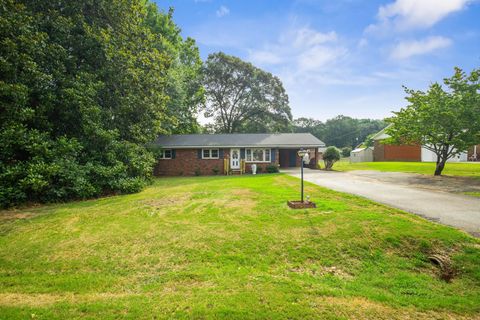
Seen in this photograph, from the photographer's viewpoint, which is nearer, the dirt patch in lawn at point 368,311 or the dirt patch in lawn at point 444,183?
the dirt patch in lawn at point 368,311

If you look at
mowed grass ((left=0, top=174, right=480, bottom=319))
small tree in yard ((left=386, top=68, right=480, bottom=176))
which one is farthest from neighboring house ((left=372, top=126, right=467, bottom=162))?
mowed grass ((left=0, top=174, right=480, bottom=319))

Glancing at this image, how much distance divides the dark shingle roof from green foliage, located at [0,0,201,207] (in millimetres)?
5781

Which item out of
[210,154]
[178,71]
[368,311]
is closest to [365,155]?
[210,154]

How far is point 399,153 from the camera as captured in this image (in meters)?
33.3

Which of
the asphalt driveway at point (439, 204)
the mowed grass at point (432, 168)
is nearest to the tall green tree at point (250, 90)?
the mowed grass at point (432, 168)

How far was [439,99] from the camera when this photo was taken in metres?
15.3

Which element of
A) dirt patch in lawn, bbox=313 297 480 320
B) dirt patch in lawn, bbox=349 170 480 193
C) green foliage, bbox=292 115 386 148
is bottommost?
dirt patch in lawn, bbox=313 297 480 320

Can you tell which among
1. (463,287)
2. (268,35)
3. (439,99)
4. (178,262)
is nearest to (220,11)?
(268,35)

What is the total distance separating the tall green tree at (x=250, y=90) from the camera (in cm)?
3412

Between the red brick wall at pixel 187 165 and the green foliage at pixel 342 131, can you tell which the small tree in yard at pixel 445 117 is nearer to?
the red brick wall at pixel 187 165

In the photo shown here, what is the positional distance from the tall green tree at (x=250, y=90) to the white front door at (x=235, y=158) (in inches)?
580

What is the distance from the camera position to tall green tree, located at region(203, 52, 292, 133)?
112 ft

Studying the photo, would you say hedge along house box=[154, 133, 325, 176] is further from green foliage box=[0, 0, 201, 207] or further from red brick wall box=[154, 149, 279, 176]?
green foliage box=[0, 0, 201, 207]

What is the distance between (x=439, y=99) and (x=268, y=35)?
38.9ft
